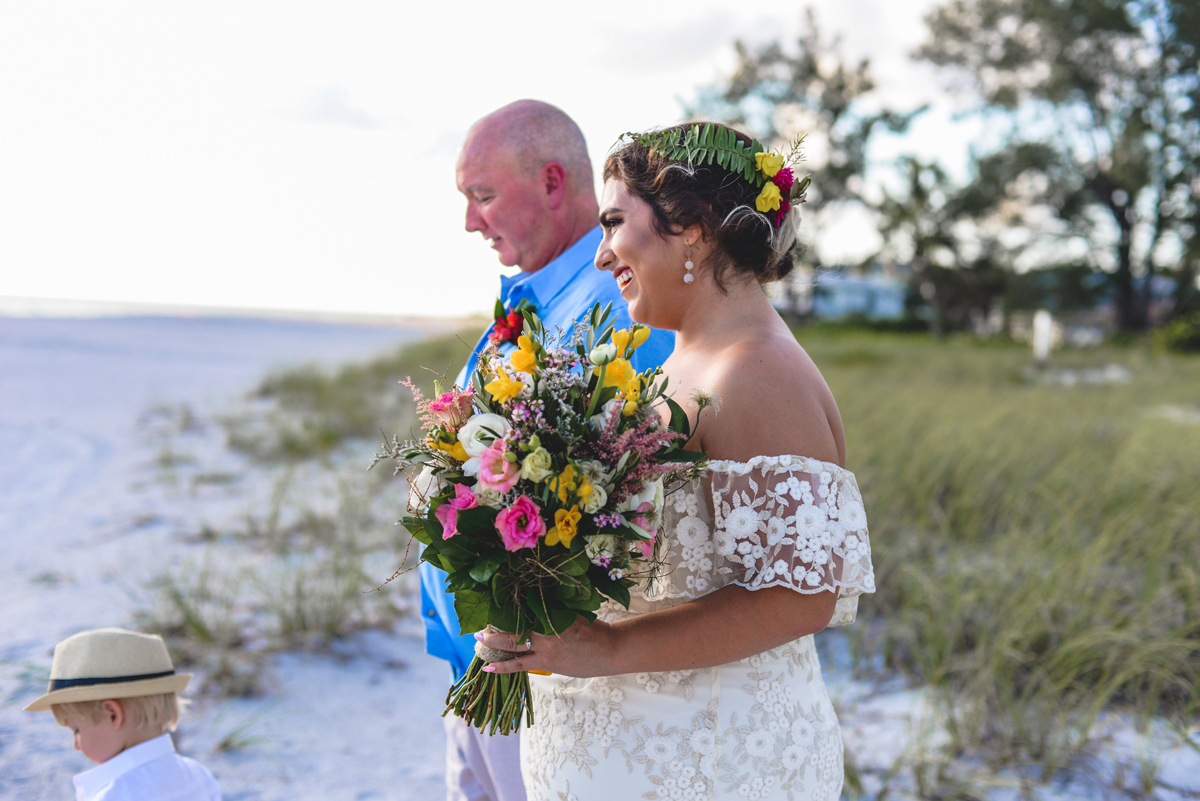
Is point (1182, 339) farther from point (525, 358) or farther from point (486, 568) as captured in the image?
point (486, 568)

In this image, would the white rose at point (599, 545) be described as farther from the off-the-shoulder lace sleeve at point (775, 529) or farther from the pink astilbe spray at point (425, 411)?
the pink astilbe spray at point (425, 411)

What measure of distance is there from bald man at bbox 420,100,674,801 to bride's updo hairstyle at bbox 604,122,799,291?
31.9 inches

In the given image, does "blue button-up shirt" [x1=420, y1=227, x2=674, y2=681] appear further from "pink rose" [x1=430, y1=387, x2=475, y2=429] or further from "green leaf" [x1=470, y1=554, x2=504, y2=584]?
"green leaf" [x1=470, y1=554, x2=504, y2=584]

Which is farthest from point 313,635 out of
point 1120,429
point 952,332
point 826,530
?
point 952,332

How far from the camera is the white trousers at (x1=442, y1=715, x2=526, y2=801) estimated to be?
2.38 metres

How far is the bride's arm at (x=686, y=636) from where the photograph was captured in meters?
1.44

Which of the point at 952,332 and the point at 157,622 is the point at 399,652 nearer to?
the point at 157,622

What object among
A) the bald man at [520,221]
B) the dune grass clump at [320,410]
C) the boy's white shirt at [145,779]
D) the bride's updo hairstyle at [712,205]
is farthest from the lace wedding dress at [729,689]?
the dune grass clump at [320,410]

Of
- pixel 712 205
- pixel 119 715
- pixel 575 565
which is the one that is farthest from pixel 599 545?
pixel 119 715

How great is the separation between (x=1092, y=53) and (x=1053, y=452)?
31282mm

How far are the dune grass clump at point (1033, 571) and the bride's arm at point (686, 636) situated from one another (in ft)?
7.57

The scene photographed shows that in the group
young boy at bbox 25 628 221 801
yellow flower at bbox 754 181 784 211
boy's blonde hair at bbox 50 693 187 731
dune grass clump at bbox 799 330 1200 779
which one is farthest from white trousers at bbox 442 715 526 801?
dune grass clump at bbox 799 330 1200 779

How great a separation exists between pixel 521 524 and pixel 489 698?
1.83ft

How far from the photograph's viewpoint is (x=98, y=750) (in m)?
2.25
